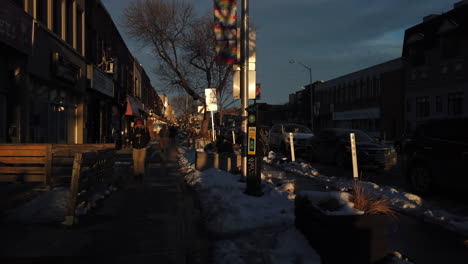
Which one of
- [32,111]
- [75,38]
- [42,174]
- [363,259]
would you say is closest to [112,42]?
[75,38]

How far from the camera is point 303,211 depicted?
16.4 ft

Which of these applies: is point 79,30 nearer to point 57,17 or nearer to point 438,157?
point 57,17

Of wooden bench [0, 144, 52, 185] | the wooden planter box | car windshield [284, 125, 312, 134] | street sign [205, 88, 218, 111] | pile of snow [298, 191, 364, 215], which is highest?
street sign [205, 88, 218, 111]

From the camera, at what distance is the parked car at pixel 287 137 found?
20625mm

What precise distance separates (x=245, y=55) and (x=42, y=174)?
16.4 ft

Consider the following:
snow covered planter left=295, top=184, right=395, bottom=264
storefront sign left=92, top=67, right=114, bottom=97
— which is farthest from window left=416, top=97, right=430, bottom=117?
snow covered planter left=295, top=184, right=395, bottom=264

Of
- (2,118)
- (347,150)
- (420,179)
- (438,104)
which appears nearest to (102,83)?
(2,118)

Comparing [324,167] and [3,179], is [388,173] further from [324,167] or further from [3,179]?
[3,179]

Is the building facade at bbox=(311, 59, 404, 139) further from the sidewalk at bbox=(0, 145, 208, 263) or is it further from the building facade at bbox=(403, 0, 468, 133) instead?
the sidewalk at bbox=(0, 145, 208, 263)

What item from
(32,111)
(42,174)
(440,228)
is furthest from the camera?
(32,111)

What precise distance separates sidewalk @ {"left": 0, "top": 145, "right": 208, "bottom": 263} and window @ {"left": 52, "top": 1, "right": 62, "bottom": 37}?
35.5 feet

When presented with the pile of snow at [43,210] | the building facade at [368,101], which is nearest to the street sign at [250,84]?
the pile of snow at [43,210]

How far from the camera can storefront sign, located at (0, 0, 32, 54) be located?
10.5 meters

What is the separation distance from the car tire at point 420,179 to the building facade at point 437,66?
28331 mm
